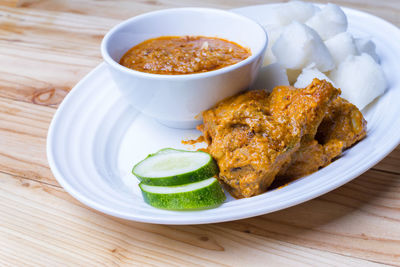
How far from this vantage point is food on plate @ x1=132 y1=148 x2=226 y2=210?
1.99 meters

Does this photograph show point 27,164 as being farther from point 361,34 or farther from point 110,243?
point 361,34

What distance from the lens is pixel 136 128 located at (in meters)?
2.77

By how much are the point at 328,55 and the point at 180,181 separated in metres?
1.23

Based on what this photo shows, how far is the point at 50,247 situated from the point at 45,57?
7.30ft

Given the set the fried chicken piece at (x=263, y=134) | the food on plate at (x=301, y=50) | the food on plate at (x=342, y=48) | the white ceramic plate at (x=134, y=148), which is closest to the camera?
the white ceramic plate at (x=134, y=148)

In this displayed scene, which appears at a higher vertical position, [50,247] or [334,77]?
[334,77]

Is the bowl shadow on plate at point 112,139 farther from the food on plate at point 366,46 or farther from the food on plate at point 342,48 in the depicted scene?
the food on plate at point 366,46

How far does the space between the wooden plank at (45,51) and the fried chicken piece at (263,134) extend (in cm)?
161

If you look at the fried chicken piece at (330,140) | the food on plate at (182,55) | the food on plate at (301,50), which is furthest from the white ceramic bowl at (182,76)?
the fried chicken piece at (330,140)

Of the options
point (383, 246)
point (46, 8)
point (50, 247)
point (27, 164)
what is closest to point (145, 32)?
point (27, 164)

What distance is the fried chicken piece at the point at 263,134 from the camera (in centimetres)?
205

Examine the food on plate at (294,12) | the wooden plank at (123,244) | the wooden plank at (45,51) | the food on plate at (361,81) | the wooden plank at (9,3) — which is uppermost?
the food on plate at (294,12)

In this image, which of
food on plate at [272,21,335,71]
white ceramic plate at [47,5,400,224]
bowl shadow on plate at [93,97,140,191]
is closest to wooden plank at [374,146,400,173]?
white ceramic plate at [47,5,400,224]

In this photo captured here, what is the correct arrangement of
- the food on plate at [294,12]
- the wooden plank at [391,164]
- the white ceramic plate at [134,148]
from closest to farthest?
1. the white ceramic plate at [134,148]
2. the wooden plank at [391,164]
3. the food on plate at [294,12]
